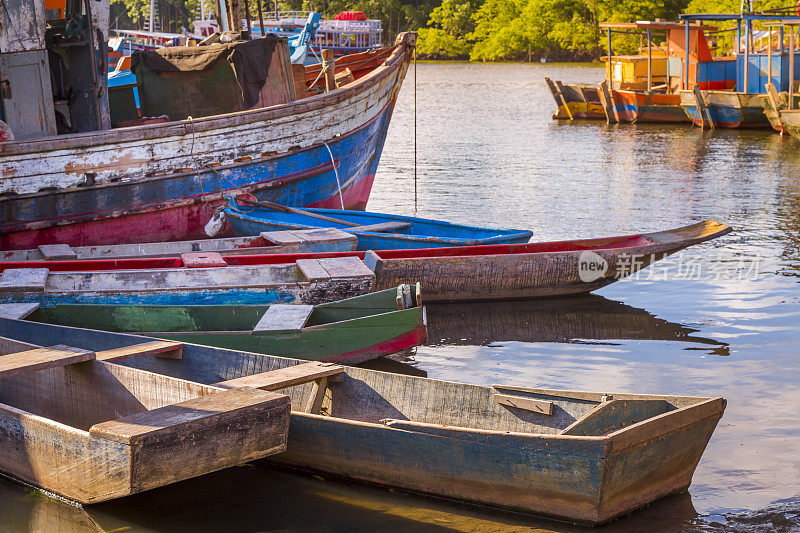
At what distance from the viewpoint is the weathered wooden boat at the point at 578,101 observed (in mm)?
29625

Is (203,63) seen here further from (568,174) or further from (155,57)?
(568,174)

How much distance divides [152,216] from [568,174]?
1086 centimetres

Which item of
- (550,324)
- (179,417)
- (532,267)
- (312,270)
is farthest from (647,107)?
(179,417)

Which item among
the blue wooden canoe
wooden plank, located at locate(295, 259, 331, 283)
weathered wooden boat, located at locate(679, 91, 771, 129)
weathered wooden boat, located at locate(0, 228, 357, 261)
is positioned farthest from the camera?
weathered wooden boat, located at locate(679, 91, 771, 129)

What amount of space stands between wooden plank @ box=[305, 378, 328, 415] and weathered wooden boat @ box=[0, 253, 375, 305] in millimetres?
2089

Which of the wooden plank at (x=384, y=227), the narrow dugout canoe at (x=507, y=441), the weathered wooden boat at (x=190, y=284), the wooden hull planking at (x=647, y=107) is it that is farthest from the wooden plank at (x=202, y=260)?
Answer: the wooden hull planking at (x=647, y=107)

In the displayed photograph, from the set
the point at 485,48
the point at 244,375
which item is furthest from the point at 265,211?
the point at 485,48

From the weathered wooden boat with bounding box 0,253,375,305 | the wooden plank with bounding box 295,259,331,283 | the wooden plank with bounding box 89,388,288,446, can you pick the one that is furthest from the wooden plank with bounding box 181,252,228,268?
the wooden plank with bounding box 89,388,288,446

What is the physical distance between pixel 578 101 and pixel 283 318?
24.4 metres

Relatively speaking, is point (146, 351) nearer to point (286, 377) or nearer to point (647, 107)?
point (286, 377)

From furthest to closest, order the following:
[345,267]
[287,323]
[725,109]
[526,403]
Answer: [725,109] → [345,267] → [287,323] → [526,403]

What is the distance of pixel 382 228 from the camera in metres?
9.79

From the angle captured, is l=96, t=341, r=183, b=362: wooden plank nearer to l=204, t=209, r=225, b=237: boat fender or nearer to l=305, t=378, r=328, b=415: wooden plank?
l=305, t=378, r=328, b=415: wooden plank

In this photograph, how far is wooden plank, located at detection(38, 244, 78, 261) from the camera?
8906 millimetres
